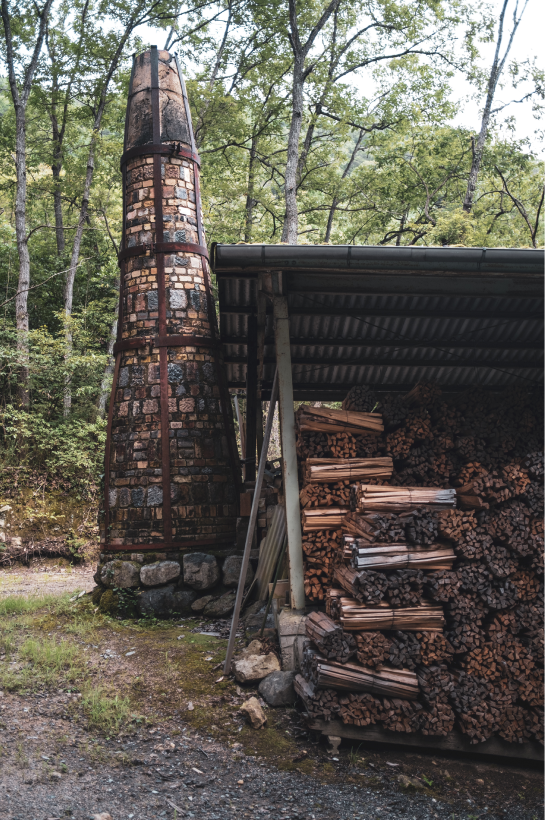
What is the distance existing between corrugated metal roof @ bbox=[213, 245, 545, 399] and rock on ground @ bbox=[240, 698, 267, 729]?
156 inches

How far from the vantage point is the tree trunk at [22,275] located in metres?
14.9

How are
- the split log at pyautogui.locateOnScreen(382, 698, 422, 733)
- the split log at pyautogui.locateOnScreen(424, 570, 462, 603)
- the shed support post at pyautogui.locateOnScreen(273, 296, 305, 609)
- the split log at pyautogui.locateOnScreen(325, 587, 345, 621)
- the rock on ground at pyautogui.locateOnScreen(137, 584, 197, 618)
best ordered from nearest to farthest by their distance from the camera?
→ the split log at pyautogui.locateOnScreen(382, 698, 422, 733) → the split log at pyautogui.locateOnScreen(424, 570, 462, 603) → the split log at pyautogui.locateOnScreen(325, 587, 345, 621) → the shed support post at pyautogui.locateOnScreen(273, 296, 305, 609) → the rock on ground at pyautogui.locateOnScreen(137, 584, 197, 618)

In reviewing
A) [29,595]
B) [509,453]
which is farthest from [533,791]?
[29,595]

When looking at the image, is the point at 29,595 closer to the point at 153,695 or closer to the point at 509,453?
the point at 153,695

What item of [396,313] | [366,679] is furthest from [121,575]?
[396,313]

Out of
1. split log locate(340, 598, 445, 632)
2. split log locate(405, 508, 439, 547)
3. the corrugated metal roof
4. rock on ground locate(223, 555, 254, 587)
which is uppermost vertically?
the corrugated metal roof

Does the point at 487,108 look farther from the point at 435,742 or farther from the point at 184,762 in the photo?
the point at 184,762

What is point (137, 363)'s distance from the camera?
8.81 m

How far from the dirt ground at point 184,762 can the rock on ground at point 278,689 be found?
105mm

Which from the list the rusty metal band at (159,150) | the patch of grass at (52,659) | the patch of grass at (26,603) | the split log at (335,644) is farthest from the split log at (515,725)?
the rusty metal band at (159,150)

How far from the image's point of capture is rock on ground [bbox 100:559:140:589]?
8172 millimetres

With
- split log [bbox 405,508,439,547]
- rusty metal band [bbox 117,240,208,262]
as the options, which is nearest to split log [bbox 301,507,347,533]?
split log [bbox 405,508,439,547]

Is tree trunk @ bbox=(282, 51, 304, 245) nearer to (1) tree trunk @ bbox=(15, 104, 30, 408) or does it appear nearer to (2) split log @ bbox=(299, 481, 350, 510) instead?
(1) tree trunk @ bbox=(15, 104, 30, 408)

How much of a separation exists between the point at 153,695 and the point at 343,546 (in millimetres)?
2295
